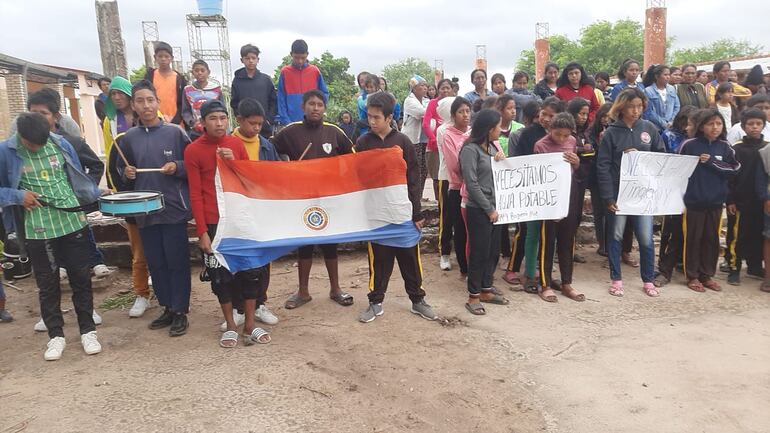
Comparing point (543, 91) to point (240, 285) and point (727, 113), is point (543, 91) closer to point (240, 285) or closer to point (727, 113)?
point (727, 113)

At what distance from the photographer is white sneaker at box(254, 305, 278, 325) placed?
15.4 ft

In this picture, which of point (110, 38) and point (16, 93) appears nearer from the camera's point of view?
point (110, 38)

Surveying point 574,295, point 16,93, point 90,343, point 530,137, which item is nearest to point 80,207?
point 90,343

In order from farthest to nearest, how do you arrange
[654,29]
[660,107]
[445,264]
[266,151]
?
[654,29] → [660,107] → [445,264] → [266,151]

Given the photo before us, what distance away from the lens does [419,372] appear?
3.78m

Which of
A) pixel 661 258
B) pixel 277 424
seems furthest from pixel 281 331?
pixel 661 258

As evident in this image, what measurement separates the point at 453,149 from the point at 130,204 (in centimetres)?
301

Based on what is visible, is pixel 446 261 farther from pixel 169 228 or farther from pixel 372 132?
pixel 169 228

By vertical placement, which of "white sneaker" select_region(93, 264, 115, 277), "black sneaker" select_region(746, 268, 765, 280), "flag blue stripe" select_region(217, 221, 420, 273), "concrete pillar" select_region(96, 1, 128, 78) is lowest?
"black sneaker" select_region(746, 268, 765, 280)

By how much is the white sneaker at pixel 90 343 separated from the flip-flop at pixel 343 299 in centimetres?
A: 206

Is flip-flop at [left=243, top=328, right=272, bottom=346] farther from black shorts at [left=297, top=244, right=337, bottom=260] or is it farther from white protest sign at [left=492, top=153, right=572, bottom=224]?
white protest sign at [left=492, top=153, right=572, bottom=224]

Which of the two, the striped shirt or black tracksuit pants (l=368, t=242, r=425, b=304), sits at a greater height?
the striped shirt

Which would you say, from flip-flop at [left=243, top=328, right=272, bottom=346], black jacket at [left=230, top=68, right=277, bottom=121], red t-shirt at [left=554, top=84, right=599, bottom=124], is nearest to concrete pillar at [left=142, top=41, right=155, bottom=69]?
black jacket at [left=230, top=68, right=277, bottom=121]

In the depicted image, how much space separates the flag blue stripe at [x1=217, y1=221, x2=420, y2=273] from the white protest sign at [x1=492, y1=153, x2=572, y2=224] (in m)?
1.06
